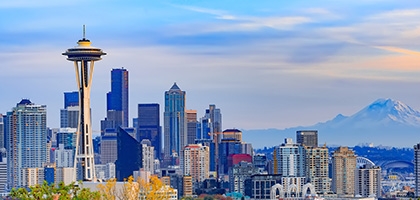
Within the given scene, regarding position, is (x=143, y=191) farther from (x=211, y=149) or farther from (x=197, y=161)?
(x=211, y=149)

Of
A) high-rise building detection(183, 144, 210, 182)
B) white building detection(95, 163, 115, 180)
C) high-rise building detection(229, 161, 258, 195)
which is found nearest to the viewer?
high-rise building detection(229, 161, 258, 195)

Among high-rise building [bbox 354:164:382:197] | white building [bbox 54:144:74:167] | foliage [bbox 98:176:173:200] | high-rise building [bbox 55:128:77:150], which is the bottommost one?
high-rise building [bbox 354:164:382:197]

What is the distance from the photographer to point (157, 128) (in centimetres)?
14900

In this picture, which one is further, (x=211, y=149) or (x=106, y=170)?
(x=211, y=149)

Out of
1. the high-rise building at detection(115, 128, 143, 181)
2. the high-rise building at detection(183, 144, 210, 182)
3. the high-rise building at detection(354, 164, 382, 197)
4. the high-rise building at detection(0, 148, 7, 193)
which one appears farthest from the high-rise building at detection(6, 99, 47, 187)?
the high-rise building at detection(354, 164, 382, 197)

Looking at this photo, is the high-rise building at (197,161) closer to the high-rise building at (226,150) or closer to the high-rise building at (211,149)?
the high-rise building at (211,149)

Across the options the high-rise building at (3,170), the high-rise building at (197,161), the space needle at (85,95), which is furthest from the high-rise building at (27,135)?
the space needle at (85,95)

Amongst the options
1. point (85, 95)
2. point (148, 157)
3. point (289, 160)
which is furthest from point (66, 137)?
point (85, 95)

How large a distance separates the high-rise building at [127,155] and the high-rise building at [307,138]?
1539 cm

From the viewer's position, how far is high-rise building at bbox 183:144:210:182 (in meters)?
122

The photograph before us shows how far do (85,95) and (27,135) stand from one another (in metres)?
56.2

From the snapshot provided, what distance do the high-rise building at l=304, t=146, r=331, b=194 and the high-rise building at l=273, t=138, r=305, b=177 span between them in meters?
0.53

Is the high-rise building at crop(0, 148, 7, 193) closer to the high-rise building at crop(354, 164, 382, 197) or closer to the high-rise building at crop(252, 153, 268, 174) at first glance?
the high-rise building at crop(252, 153, 268, 174)

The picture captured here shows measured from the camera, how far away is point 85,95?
232ft
